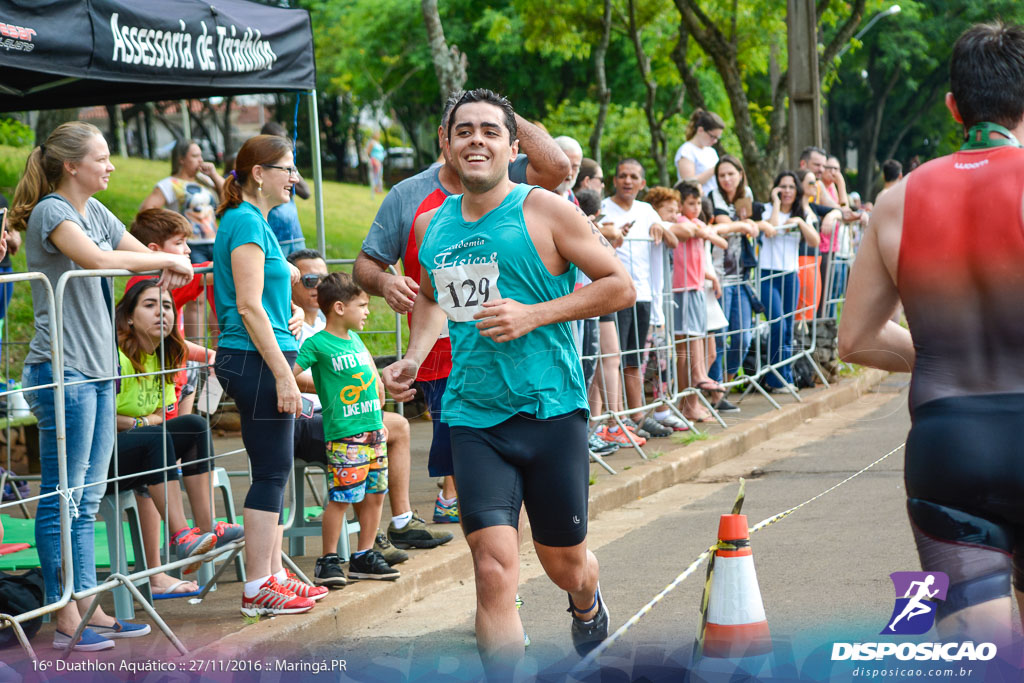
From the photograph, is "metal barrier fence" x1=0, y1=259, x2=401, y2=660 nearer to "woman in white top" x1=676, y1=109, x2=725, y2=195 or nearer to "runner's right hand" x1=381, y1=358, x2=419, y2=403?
"runner's right hand" x1=381, y1=358, x2=419, y2=403

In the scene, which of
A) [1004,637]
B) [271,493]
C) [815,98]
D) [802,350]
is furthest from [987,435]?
[815,98]

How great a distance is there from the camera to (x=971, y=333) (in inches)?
112

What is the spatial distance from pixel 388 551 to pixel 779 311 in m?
6.42

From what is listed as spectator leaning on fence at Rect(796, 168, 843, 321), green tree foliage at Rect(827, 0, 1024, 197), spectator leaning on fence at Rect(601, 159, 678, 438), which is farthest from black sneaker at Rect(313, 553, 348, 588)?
green tree foliage at Rect(827, 0, 1024, 197)

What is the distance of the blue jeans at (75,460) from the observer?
195 inches

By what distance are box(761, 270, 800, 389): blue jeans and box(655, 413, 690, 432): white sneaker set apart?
174 cm

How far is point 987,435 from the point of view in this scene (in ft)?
9.25

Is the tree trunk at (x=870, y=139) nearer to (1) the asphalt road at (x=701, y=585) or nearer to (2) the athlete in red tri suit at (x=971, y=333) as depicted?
(1) the asphalt road at (x=701, y=585)

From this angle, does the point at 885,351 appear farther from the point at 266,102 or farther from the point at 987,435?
the point at 266,102

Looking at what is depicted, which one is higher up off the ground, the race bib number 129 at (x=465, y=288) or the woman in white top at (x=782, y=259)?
→ the race bib number 129 at (x=465, y=288)

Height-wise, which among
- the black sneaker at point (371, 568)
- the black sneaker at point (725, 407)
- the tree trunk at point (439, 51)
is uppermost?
the tree trunk at point (439, 51)

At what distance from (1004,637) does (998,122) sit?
117 cm

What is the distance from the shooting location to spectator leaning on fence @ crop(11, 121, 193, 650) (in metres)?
4.96

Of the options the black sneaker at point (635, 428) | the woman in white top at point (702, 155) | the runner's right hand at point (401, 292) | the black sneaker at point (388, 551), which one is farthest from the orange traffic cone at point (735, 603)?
the woman in white top at point (702, 155)
